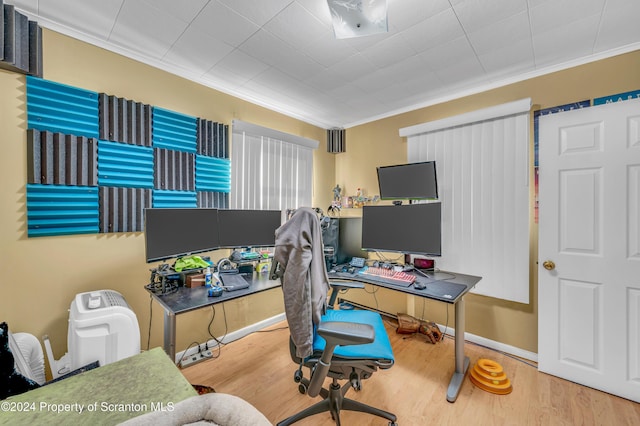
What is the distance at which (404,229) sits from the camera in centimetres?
245

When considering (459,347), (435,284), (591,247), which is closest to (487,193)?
(591,247)

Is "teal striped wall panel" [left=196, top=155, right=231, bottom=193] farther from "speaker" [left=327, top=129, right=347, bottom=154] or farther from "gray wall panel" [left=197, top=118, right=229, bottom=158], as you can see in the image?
"speaker" [left=327, top=129, right=347, bottom=154]

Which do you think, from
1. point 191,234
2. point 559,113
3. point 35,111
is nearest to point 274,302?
point 191,234

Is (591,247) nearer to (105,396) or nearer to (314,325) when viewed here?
(314,325)

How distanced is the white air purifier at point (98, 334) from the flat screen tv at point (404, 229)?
201 cm

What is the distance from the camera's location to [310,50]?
81.9 inches

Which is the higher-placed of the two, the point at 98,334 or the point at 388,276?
the point at 388,276

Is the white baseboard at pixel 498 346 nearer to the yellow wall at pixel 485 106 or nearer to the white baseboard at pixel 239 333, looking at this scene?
the yellow wall at pixel 485 106

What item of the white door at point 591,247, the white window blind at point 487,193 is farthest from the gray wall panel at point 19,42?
the white door at point 591,247

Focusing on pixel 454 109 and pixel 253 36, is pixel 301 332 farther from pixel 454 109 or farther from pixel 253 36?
pixel 454 109

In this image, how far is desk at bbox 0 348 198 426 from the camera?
0.76 meters

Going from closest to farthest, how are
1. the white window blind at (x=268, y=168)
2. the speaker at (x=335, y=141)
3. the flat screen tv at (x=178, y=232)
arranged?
1. the flat screen tv at (x=178, y=232)
2. the white window blind at (x=268, y=168)
3. the speaker at (x=335, y=141)

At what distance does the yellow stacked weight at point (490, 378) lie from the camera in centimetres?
195

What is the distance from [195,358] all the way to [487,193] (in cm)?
315
